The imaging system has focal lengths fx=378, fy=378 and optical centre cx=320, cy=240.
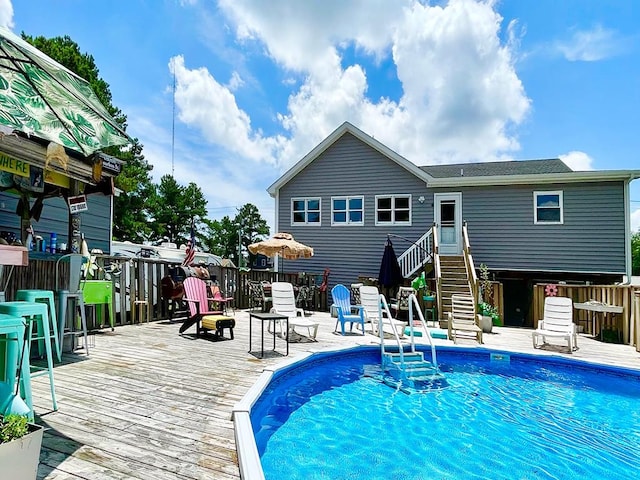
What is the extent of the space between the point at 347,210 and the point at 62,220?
9345mm

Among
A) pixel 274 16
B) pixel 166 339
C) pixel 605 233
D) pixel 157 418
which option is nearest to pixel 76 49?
pixel 274 16

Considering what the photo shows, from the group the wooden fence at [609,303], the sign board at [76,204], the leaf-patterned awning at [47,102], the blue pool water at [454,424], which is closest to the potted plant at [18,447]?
the leaf-patterned awning at [47,102]

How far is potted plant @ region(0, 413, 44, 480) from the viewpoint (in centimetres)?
179

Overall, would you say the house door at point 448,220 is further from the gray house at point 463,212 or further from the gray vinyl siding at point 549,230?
the gray vinyl siding at point 549,230

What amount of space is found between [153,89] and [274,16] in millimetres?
6316

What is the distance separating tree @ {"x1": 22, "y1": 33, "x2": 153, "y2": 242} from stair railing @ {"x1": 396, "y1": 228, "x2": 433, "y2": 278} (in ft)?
29.7

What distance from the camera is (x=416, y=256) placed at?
13.2 meters

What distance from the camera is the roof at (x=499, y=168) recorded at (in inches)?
543

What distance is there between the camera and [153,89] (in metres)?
13.6

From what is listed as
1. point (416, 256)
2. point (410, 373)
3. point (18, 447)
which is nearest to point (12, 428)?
point (18, 447)


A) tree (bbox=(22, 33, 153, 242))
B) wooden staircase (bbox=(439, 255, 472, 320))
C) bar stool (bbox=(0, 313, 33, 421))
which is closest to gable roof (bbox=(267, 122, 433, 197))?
wooden staircase (bbox=(439, 255, 472, 320))

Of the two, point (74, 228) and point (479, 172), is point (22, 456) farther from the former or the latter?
point (479, 172)

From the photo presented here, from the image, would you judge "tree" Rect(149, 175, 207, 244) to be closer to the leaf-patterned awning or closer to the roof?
the roof

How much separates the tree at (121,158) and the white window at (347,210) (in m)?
7.56
